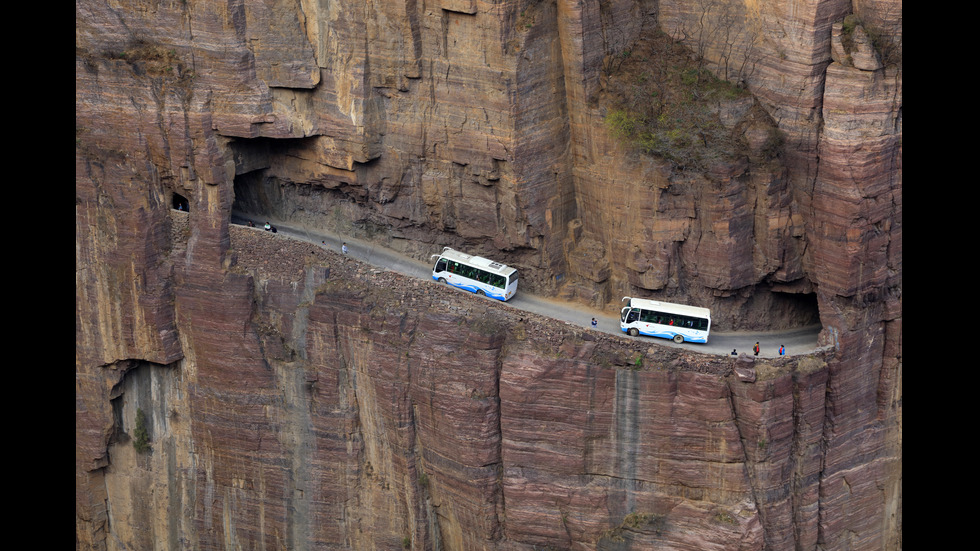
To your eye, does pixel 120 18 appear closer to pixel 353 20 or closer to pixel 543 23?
pixel 353 20

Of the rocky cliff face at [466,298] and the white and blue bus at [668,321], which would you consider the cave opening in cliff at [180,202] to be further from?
the white and blue bus at [668,321]

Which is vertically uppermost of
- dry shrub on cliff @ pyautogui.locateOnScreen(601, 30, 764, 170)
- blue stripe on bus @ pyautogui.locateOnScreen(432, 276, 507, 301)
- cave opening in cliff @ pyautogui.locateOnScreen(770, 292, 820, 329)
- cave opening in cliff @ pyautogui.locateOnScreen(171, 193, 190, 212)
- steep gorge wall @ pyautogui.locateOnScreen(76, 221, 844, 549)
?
dry shrub on cliff @ pyautogui.locateOnScreen(601, 30, 764, 170)

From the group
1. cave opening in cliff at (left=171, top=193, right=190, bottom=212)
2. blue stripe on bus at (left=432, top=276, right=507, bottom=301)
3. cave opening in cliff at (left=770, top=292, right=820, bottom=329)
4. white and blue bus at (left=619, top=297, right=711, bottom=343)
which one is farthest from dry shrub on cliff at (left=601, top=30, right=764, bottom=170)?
cave opening in cliff at (left=171, top=193, right=190, bottom=212)

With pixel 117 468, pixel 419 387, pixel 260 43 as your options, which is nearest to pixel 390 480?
pixel 419 387

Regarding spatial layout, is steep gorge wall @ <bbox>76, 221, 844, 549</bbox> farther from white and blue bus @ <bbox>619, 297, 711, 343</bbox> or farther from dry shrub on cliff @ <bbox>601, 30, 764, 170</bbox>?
dry shrub on cliff @ <bbox>601, 30, 764, 170</bbox>

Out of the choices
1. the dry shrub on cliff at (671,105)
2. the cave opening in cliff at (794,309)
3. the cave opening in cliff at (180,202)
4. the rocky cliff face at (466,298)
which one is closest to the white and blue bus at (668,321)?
the rocky cliff face at (466,298)

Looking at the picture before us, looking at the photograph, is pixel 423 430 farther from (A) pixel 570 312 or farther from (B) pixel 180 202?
(B) pixel 180 202
